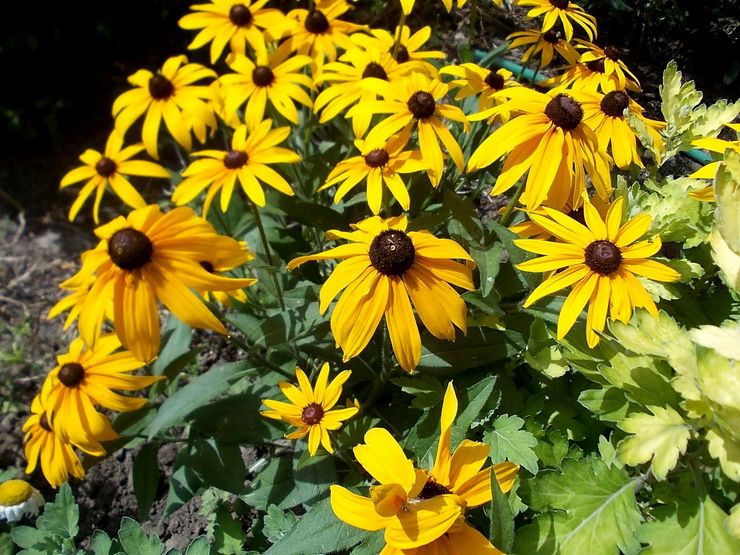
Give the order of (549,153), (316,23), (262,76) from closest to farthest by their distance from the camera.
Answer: (549,153)
(262,76)
(316,23)

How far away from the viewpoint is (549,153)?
1381mm

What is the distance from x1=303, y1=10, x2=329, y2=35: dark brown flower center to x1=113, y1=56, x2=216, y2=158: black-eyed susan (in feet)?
1.20

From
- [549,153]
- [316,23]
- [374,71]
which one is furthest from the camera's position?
[316,23]

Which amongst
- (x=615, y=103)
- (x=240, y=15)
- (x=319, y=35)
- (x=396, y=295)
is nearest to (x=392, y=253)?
(x=396, y=295)

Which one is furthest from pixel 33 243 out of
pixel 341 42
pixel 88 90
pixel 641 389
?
pixel 641 389

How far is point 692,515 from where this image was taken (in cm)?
107

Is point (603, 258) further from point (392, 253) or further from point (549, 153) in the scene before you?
point (392, 253)

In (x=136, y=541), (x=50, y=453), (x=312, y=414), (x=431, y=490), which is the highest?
(x=431, y=490)

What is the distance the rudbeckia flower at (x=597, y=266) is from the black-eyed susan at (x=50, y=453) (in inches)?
53.2

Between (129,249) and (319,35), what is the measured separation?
1.19m

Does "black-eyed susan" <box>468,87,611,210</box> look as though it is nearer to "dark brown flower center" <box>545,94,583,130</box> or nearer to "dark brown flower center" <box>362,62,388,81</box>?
"dark brown flower center" <box>545,94,583,130</box>

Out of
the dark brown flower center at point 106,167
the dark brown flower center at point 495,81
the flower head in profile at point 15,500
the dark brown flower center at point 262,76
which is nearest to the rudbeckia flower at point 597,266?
the dark brown flower center at point 495,81

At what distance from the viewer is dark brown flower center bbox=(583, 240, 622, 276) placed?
1.30 meters

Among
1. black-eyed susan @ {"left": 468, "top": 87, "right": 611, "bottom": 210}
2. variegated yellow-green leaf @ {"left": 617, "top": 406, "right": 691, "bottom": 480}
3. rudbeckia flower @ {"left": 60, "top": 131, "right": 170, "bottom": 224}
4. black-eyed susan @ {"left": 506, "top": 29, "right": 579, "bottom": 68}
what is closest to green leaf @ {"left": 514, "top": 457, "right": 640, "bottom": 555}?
variegated yellow-green leaf @ {"left": 617, "top": 406, "right": 691, "bottom": 480}
